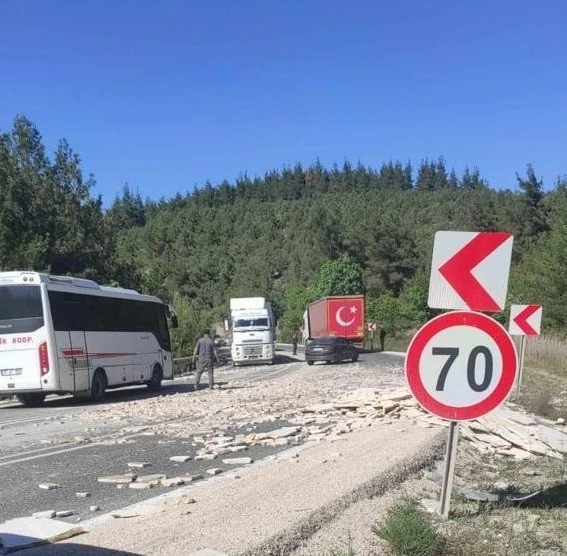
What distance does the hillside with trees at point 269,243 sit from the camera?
151ft

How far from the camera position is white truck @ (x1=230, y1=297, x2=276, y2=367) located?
41.9 metres

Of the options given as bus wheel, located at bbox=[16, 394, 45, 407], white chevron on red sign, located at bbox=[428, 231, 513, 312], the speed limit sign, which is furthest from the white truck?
the speed limit sign

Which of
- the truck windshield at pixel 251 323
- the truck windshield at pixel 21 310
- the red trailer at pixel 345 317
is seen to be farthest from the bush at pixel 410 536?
the red trailer at pixel 345 317

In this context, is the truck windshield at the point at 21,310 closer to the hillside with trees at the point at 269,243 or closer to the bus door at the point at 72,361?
the bus door at the point at 72,361

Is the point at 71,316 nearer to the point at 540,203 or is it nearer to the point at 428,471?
the point at 428,471

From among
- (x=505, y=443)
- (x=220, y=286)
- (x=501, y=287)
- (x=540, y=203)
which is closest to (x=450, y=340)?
(x=501, y=287)

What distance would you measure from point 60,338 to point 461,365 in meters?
15.0

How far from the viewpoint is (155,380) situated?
25938mm

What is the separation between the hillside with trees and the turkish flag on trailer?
896cm

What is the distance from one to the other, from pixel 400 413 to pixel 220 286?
4638 inches

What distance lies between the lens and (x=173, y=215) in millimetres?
176250

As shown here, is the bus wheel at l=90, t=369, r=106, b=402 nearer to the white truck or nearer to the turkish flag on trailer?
the white truck

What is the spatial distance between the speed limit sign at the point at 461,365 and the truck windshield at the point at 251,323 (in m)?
35.9

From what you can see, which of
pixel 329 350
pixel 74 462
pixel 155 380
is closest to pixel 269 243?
pixel 329 350
